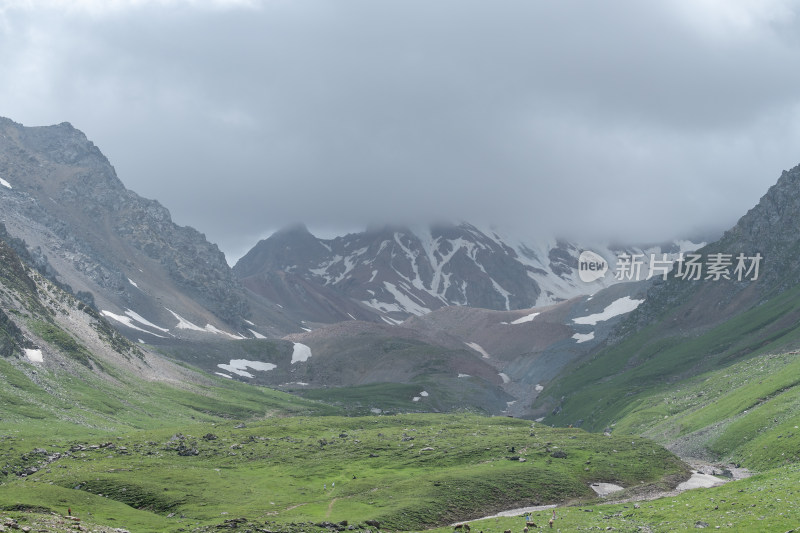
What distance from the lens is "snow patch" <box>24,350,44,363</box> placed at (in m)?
170

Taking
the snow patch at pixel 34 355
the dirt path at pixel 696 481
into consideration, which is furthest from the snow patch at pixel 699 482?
the snow patch at pixel 34 355

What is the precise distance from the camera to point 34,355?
172m

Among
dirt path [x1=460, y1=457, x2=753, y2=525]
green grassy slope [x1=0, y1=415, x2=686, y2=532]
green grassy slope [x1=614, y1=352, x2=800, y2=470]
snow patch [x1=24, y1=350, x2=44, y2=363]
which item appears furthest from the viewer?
snow patch [x1=24, y1=350, x2=44, y2=363]

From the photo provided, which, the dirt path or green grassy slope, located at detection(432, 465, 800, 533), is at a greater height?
green grassy slope, located at detection(432, 465, 800, 533)

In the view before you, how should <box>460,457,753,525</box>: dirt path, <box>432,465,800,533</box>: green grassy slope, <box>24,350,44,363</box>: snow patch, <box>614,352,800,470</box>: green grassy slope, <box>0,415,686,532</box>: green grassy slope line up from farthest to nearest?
<box>24,350,44,363</box>: snow patch
<box>614,352,800,470</box>: green grassy slope
<box>460,457,753,525</box>: dirt path
<box>0,415,686,532</box>: green grassy slope
<box>432,465,800,533</box>: green grassy slope

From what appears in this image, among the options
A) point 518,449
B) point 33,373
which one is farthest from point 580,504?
point 33,373

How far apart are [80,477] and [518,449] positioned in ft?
191

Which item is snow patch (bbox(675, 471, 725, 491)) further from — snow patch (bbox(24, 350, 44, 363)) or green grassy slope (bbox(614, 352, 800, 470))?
snow patch (bbox(24, 350, 44, 363))

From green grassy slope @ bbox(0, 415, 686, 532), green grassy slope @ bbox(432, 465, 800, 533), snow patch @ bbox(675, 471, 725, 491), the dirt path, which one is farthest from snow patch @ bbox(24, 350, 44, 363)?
snow patch @ bbox(675, 471, 725, 491)

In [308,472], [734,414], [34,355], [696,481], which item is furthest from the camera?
[34,355]

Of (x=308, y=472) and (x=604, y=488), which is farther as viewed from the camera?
(x=308, y=472)

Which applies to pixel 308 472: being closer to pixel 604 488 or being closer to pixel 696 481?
pixel 604 488

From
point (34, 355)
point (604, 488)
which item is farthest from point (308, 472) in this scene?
point (34, 355)

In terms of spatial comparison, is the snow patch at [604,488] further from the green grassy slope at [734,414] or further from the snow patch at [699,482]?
the green grassy slope at [734,414]
